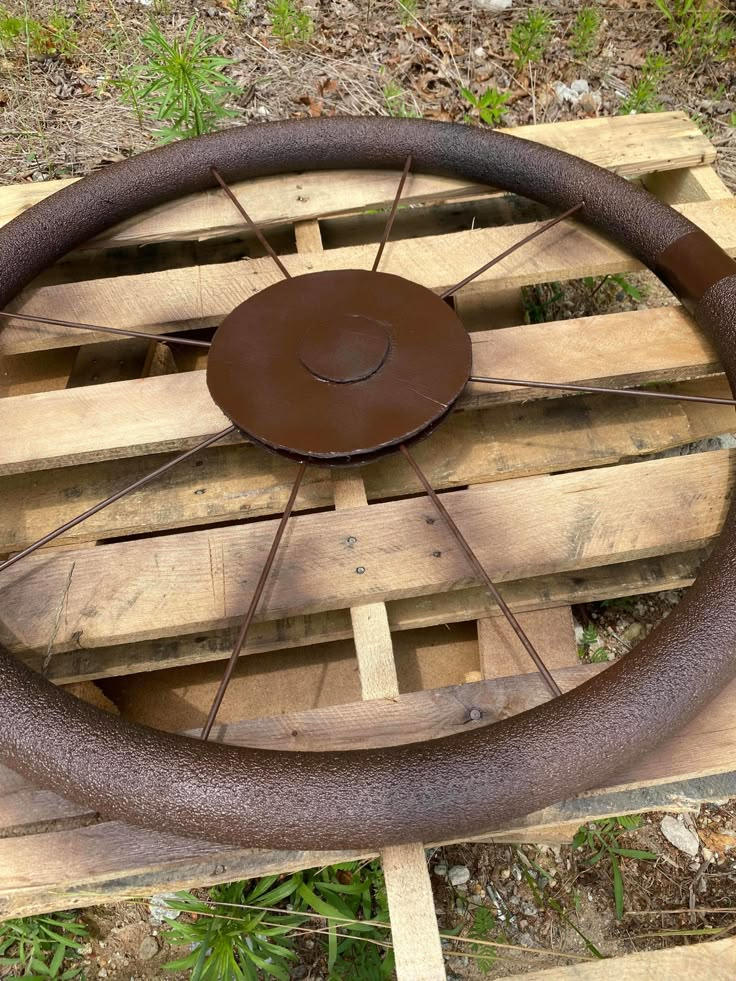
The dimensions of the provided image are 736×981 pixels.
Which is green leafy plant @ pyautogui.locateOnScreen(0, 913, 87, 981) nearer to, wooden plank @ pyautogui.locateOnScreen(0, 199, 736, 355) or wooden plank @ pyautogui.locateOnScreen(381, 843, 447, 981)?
wooden plank @ pyautogui.locateOnScreen(381, 843, 447, 981)

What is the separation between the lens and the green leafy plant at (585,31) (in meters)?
2.53

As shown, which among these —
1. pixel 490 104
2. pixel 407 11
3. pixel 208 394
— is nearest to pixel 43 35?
pixel 407 11

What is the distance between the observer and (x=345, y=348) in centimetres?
124

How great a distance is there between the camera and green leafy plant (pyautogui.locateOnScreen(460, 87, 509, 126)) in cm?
230

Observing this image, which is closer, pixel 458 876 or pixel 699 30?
Answer: pixel 458 876

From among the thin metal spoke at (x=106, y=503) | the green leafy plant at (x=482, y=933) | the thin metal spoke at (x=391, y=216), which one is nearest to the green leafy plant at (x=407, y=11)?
the thin metal spoke at (x=391, y=216)

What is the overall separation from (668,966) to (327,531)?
2.54 ft

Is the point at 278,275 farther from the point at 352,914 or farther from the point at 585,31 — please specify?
the point at 585,31

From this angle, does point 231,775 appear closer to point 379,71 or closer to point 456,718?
point 456,718

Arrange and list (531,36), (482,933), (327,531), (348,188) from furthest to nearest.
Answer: (531,36) → (348,188) → (482,933) → (327,531)

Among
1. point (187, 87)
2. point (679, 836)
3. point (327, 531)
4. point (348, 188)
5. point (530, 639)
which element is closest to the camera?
point (327, 531)

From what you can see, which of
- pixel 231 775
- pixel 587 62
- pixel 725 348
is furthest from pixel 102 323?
pixel 587 62

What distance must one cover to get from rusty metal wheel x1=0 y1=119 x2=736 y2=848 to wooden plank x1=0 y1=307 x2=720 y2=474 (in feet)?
0.21

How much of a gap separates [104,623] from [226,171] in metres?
1.02
